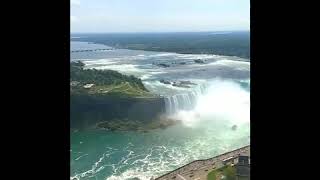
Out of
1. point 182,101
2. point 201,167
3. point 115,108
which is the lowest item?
point 201,167

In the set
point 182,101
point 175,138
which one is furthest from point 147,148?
point 182,101

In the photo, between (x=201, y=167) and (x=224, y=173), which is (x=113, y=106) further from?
(x=224, y=173)

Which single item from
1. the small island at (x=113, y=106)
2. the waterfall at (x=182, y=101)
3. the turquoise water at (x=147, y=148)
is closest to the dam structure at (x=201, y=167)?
the turquoise water at (x=147, y=148)

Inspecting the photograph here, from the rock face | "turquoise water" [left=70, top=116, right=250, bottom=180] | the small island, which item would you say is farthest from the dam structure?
the rock face

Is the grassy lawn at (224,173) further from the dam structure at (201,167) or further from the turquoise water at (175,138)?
the turquoise water at (175,138)

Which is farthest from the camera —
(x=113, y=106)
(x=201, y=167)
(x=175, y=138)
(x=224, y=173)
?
(x=113, y=106)

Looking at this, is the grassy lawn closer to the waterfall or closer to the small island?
the small island
